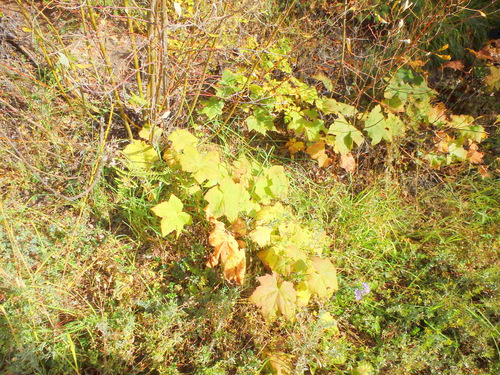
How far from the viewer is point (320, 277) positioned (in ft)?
5.88

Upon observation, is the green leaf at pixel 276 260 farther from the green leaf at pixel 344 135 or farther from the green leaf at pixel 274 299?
the green leaf at pixel 344 135

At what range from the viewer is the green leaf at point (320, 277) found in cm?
177

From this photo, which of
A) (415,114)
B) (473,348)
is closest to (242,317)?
(473,348)

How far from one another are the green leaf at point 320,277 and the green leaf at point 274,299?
6.8 inches

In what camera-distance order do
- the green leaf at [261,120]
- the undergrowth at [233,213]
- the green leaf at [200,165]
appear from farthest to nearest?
the green leaf at [261,120]
the green leaf at [200,165]
the undergrowth at [233,213]

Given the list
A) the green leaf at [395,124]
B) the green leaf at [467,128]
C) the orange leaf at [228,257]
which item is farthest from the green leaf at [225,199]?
the green leaf at [467,128]

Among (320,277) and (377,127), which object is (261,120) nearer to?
(377,127)

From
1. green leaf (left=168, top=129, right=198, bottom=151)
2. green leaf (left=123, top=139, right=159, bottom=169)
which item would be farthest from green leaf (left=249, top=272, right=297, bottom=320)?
green leaf (left=123, top=139, right=159, bottom=169)

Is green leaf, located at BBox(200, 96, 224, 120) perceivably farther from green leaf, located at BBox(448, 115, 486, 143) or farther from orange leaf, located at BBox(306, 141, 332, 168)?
green leaf, located at BBox(448, 115, 486, 143)

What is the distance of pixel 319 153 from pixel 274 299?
1330mm

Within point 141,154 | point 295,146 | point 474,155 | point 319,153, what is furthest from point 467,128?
point 141,154

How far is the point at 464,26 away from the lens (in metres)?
3.20

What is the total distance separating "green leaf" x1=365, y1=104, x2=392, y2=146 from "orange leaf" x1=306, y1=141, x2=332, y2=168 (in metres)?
0.37

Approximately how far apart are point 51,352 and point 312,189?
6.59 ft
